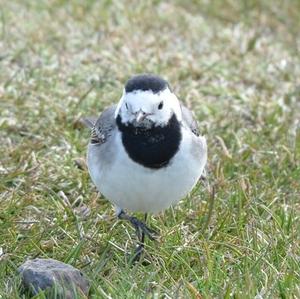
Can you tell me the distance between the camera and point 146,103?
156 inches

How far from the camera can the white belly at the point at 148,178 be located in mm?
4004

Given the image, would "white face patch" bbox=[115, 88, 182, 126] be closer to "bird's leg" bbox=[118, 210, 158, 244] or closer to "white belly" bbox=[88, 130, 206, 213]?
"white belly" bbox=[88, 130, 206, 213]

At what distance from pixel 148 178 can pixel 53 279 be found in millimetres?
577

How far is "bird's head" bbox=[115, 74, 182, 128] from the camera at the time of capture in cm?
396

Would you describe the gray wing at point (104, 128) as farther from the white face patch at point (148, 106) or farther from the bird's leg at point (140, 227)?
the bird's leg at point (140, 227)

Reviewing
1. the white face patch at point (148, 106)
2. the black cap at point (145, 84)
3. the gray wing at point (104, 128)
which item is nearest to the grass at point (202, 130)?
the gray wing at point (104, 128)

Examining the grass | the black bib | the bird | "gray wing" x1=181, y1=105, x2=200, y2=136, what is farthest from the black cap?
the grass

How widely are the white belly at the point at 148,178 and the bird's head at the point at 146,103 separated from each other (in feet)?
0.40

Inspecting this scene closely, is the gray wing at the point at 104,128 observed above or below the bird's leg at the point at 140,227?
above

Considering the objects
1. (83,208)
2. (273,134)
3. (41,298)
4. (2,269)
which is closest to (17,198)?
(83,208)

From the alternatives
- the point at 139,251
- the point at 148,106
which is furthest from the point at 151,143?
the point at 139,251

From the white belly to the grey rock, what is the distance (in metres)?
0.40

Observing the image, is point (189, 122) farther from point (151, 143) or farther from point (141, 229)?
point (141, 229)

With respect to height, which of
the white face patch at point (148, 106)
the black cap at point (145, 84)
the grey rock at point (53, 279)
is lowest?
the grey rock at point (53, 279)
